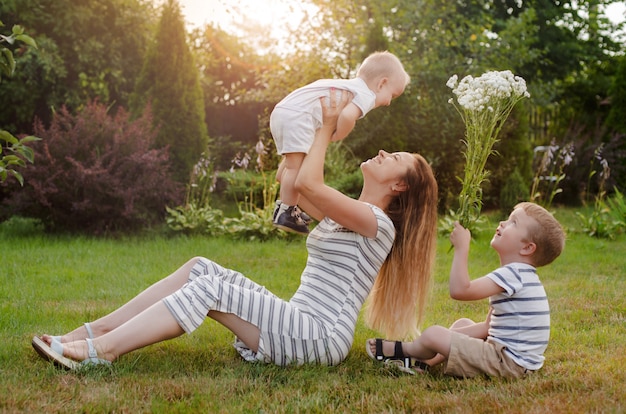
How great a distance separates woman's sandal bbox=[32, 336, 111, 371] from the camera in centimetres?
275

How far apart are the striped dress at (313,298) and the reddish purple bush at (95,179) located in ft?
14.7

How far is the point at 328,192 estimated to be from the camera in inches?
114

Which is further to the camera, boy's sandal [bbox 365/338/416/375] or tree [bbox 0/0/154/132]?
tree [bbox 0/0/154/132]

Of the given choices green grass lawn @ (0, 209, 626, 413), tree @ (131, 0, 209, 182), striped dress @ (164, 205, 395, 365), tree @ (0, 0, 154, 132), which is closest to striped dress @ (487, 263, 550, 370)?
green grass lawn @ (0, 209, 626, 413)

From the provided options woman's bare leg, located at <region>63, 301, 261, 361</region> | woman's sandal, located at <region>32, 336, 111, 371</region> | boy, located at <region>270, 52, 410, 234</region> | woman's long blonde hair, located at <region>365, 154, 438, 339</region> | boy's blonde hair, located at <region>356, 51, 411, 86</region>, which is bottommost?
woman's sandal, located at <region>32, 336, 111, 371</region>

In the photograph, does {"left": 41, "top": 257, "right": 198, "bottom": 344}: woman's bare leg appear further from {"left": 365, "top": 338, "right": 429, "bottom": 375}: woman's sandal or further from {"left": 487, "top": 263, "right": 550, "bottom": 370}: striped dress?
{"left": 487, "top": 263, "right": 550, "bottom": 370}: striped dress

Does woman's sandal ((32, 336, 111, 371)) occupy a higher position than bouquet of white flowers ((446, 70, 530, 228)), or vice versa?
bouquet of white flowers ((446, 70, 530, 228))

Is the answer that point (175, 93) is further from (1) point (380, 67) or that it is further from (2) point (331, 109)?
(2) point (331, 109)

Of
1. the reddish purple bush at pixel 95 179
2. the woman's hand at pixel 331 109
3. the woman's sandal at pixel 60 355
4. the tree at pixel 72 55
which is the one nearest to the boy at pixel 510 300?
the woman's hand at pixel 331 109

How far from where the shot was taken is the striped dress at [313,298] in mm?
2846

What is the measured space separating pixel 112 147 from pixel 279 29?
6.76 m

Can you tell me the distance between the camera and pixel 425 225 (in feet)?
10.6

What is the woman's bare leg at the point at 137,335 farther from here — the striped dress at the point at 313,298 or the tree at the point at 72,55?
the tree at the point at 72,55

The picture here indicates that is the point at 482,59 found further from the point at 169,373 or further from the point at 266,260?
the point at 169,373
